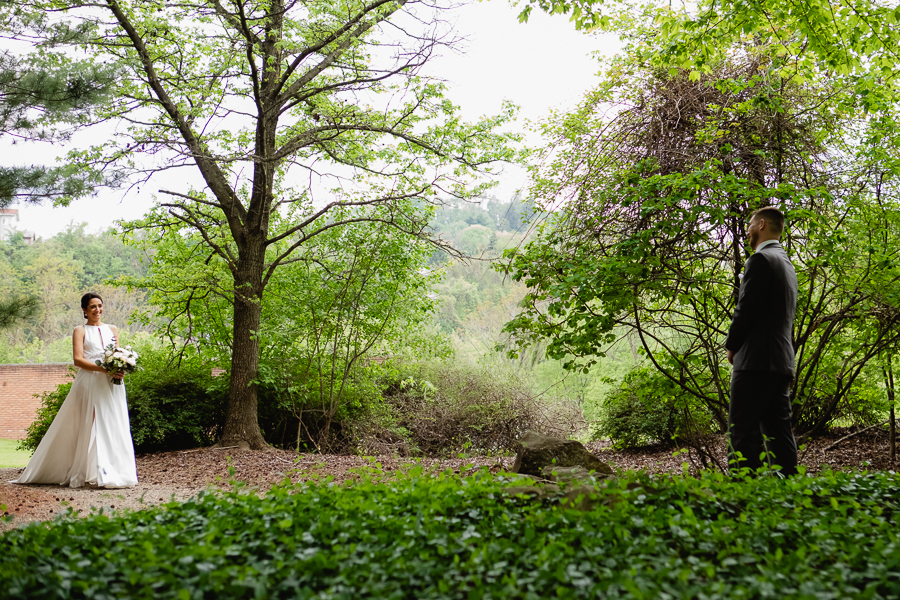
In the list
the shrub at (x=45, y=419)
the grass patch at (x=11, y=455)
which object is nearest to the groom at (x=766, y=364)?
the shrub at (x=45, y=419)

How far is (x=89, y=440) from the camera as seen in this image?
240 inches

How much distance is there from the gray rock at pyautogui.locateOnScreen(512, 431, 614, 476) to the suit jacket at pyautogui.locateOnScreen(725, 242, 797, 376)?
5.22ft

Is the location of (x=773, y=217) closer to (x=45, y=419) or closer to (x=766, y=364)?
(x=766, y=364)

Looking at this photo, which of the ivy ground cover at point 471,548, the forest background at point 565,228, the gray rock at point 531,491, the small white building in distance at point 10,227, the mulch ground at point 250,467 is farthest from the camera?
the small white building in distance at point 10,227

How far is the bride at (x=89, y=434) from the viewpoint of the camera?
6.04m

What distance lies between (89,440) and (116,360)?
2.94 feet

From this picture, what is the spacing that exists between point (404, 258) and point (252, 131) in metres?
3.47

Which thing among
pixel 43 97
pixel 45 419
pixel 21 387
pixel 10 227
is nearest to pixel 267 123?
pixel 43 97

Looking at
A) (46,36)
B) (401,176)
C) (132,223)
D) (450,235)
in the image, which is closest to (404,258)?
(401,176)

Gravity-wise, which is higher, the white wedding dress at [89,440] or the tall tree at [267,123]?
the tall tree at [267,123]

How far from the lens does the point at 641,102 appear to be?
18.1 ft

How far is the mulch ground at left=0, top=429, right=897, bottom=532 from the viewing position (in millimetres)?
5156

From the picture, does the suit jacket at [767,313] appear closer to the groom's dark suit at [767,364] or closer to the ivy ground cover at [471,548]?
the groom's dark suit at [767,364]

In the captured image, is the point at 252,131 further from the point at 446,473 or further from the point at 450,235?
the point at 450,235
